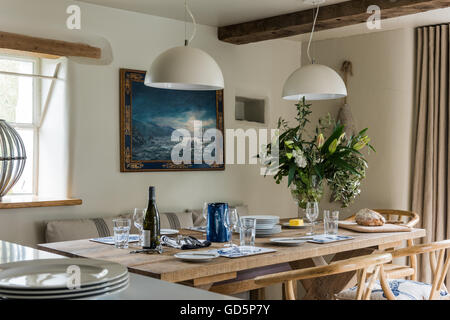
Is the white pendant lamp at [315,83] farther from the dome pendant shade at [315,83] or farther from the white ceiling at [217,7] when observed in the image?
the white ceiling at [217,7]

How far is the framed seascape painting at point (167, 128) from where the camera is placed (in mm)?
4367

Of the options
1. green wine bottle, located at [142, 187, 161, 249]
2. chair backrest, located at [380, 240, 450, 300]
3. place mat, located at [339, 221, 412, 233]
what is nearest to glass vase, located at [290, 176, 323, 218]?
place mat, located at [339, 221, 412, 233]

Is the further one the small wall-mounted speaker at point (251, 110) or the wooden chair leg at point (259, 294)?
the small wall-mounted speaker at point (251, 110)

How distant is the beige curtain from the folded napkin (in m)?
2.52

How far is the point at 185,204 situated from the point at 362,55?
2.06 meters

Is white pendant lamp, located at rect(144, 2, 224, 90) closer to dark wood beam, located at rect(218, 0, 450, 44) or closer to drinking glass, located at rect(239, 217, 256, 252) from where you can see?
drinking glass, located at rect(239, 217, 256, 252)

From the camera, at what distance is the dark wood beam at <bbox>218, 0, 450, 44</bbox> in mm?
3738

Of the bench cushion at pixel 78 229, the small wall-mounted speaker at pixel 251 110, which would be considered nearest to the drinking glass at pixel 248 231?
the bench cushion at pixel 78 229

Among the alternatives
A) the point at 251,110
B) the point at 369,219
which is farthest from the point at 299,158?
the point at 251,110

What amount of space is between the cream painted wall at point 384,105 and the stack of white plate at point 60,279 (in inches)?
155

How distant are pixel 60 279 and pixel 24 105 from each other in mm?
3247

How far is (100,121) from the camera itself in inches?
167

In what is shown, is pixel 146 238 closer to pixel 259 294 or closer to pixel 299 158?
pixel 299 158
